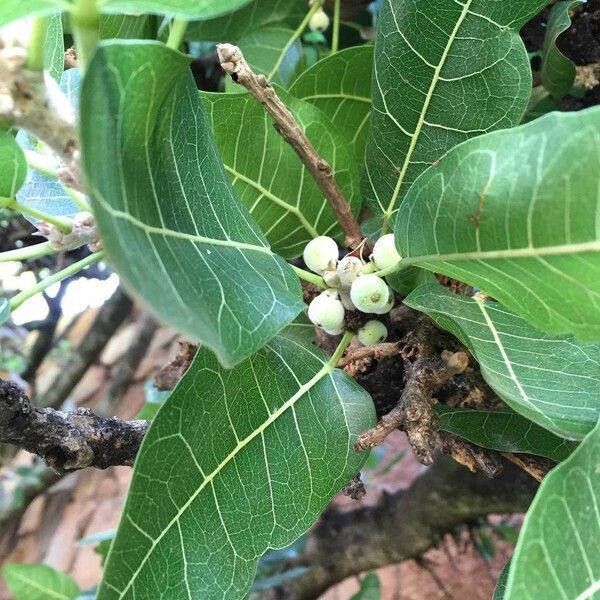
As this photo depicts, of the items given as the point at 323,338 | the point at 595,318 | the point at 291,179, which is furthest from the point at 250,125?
the point at 595,318

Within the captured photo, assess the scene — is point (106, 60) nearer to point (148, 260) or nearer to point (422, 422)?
point (148, 260)

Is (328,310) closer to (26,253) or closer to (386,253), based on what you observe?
(386,253)

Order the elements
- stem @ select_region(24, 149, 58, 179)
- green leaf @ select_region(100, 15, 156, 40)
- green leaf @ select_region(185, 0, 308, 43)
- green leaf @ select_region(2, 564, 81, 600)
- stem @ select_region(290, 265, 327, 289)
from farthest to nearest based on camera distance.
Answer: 1. green leaf @ select_region(2, 564, 81, 600)
2. green leaf @ select_region(185, 0, 308, 43)
3. green leaf @ select_region(100, 15, 156, 40)
4. stem @ select_region(290, 265, 327, 289)
5. stem @ select_region(24, 149, 58, 179)

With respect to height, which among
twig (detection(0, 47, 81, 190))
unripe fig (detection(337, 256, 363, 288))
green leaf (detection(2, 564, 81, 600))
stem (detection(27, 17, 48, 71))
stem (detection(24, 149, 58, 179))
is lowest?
green leaf (detection(2, 564, 81, 600))

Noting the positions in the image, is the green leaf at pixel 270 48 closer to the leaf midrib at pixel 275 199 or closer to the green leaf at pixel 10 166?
the leaf midrib at pixel 275 199

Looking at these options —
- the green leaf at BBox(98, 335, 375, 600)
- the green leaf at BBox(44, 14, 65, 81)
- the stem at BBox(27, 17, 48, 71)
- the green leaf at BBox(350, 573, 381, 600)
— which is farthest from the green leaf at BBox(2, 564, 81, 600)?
the stem at BBox(27, 17, 48, 71)

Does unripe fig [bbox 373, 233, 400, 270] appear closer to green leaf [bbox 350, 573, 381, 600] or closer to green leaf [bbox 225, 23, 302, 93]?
green leaf [bbox 225, 23, 302, 93]

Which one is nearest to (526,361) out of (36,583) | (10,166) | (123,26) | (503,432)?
(503,432)
